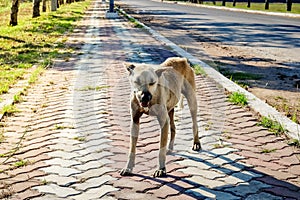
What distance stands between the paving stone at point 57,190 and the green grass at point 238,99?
12.0 ft

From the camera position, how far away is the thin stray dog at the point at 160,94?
12.2 ft

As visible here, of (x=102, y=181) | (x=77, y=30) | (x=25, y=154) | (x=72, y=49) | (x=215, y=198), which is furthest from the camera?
(x=77, y=30)

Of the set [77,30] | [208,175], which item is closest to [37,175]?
[208,175]

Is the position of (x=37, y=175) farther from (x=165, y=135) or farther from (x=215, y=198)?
(x=215, y=198)

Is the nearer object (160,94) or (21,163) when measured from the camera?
(160,94)

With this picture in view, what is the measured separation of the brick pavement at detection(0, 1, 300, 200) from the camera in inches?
158

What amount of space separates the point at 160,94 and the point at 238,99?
3.28 m

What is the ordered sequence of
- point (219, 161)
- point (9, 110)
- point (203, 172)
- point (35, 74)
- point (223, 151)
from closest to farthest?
point (203, 172)
point (219, 161)
point (223, 151)
point (9, 110)
point (35, 74)

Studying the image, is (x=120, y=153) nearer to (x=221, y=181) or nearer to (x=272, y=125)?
(x=221, y=181)

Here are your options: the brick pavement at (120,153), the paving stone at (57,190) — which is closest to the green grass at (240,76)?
the brick pavement at (120,153)

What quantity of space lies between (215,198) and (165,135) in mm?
725

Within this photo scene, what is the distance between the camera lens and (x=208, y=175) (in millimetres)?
4340

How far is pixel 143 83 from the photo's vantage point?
3.69 meters

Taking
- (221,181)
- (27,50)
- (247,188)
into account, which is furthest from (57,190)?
(27,50)
